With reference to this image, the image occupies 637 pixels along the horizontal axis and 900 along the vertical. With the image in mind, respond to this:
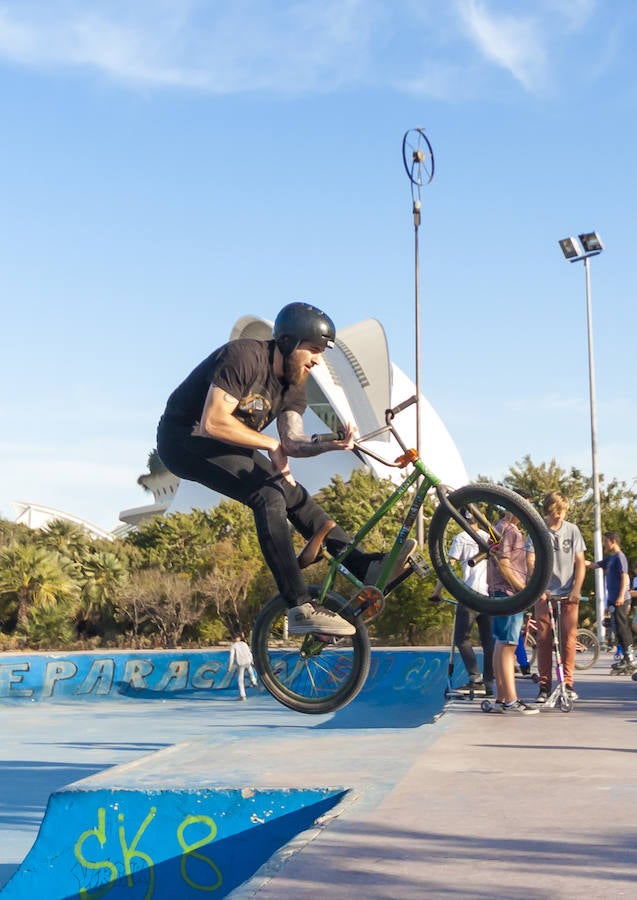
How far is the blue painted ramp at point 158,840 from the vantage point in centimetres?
645

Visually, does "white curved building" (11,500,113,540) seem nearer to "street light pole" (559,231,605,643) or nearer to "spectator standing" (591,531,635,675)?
"street light pole" (559,231,605,643)

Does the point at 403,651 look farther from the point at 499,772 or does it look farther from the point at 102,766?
the point at 499,772

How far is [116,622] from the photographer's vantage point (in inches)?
1464

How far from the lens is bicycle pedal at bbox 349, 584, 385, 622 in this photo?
16.3 feet

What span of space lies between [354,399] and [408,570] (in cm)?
6066

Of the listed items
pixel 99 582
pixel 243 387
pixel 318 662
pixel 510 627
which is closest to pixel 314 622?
pixel 318 662

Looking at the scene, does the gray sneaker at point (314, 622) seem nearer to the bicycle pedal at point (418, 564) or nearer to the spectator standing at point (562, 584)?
the bicycle pedal at point (418, 564)

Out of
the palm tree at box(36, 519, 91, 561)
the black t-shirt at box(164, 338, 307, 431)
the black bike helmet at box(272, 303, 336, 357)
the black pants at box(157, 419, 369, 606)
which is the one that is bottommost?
the black pants at box(157, 419, 369, 606)

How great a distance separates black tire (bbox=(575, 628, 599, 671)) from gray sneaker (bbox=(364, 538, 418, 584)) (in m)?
12.4

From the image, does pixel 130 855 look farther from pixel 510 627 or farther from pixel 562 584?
pixel 562 584

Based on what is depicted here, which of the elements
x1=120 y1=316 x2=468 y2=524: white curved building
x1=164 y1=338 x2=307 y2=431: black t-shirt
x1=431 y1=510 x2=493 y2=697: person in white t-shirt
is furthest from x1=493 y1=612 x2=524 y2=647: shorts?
x1=120 y1=316 x2=468 y2=524: white curved building

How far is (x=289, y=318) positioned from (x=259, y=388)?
0.36 meters

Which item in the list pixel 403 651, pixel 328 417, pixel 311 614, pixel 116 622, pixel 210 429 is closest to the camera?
pixel 210 429

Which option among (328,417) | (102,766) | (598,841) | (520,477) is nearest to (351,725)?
(102,766)
